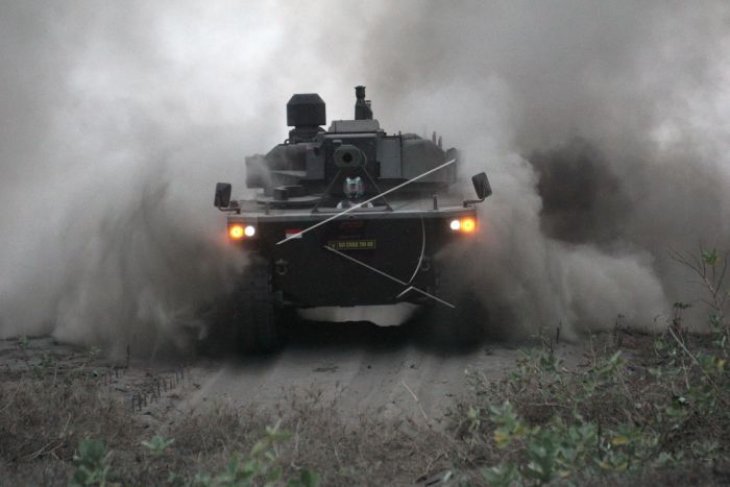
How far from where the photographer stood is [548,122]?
1612 cm

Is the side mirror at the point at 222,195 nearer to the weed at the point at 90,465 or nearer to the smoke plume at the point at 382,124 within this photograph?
the smoke plume at the point at 382,124

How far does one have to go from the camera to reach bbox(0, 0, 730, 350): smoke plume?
40.3 ft

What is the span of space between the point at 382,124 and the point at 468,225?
20.1ft

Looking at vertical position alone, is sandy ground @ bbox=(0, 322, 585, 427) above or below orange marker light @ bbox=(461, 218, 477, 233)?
below

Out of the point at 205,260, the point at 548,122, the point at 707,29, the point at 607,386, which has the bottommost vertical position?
the point at 607,386

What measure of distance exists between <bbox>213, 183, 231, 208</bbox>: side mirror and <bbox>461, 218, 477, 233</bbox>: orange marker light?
198 cm

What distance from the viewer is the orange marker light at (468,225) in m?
11.4

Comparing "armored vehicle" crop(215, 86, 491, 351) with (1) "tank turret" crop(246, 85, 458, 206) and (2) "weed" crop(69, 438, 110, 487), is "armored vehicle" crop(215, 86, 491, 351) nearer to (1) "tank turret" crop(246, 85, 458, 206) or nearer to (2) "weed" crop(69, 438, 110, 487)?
(1) "tank turret" crop(246, 85, 458, 206)

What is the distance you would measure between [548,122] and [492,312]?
481 cm

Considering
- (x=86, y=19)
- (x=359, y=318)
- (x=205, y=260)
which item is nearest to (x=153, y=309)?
(x=205, y=260)

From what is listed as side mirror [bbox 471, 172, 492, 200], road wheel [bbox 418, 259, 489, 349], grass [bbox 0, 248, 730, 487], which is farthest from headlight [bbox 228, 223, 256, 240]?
grass [bbox 0, 248, 730, 487]

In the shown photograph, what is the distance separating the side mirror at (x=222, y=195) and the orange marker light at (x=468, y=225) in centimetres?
198

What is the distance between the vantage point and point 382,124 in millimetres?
17391

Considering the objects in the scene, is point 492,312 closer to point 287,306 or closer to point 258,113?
point 287,306
